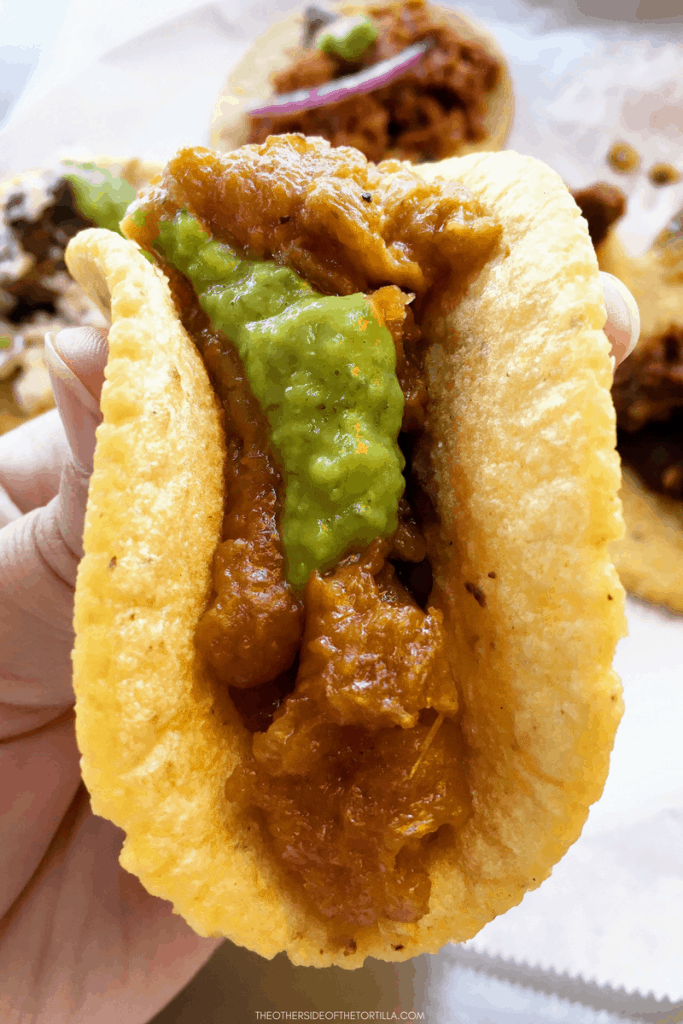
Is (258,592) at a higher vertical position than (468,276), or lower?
lower

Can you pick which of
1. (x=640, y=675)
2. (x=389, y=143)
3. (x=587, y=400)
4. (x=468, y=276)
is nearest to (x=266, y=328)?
(x=468, y=276)

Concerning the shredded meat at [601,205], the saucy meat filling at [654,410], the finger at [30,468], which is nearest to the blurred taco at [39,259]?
the finger at [30,468]

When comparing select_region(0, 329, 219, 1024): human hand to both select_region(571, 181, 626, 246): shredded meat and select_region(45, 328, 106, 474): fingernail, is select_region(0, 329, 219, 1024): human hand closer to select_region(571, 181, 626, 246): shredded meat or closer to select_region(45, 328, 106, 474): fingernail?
select_region(45, 328, 106, 474): fingernail

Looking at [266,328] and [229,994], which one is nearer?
[266,328]

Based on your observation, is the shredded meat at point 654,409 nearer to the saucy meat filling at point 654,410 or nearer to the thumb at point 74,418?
the saucy meat filling at point 654,410

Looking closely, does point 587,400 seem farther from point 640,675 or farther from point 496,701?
point 640,675

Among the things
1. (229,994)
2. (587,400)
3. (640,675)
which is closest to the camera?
(587,400)

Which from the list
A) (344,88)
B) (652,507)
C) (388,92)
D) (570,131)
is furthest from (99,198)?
(652,507)
